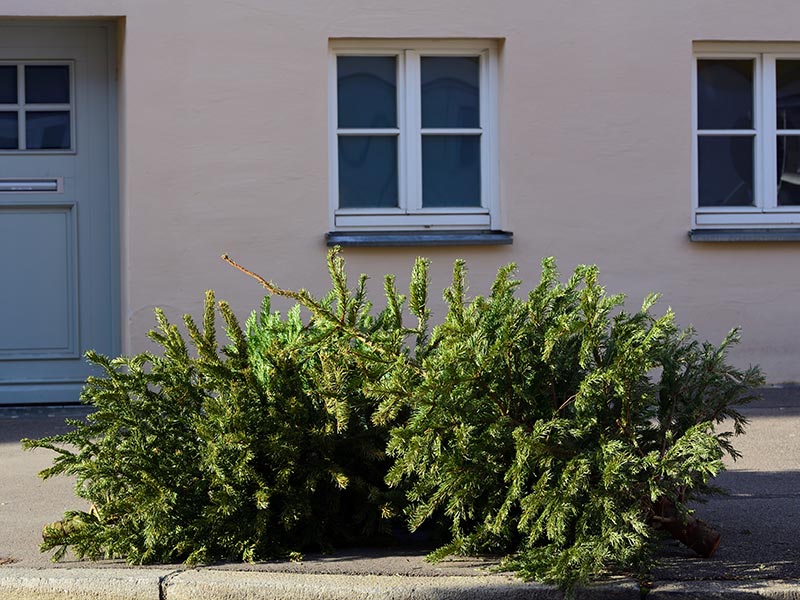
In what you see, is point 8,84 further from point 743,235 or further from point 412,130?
point 743,235

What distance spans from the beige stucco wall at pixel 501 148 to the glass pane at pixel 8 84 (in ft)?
1.78

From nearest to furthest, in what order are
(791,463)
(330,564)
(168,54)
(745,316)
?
(330,564) → (791,463) → (168,54) → (745,316)

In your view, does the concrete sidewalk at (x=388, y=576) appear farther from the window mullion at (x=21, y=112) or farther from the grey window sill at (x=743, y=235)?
the window mullion at (x=21, y=112)

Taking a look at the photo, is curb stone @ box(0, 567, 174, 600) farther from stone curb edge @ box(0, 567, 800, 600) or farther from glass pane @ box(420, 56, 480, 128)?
glass pane @ box(420, 56, 480, 128)

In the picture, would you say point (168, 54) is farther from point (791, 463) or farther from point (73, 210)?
point (791, 463)

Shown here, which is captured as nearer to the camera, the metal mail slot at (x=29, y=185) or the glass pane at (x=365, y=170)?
the metal mail slot at (x=29, y=185)

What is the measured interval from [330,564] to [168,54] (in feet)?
16.1

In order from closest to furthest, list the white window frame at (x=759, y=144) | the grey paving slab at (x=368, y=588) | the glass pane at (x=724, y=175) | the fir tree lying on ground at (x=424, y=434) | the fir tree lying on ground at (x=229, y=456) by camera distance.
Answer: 1. the grey paving slab at (x=368, y=588)
2. the fir tree lying on ground at (x=424, y=434)
3. the fir tree lying on ground at (x=229, y=456)
4. the white window frame at (x=759, y=144)
5. the glass pane at (x=724, y=175)

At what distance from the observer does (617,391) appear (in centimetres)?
412

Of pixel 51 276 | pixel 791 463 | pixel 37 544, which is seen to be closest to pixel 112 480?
pixel 37 544

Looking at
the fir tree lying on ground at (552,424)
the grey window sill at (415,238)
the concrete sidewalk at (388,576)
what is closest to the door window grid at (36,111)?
the grey window sill at (415,238)

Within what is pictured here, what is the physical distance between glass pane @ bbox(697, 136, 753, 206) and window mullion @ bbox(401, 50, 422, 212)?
2144 millimetres

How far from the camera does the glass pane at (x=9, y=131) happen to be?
333 inches

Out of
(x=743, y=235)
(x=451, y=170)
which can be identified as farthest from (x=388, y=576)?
(x=743, y=235)
